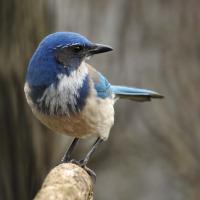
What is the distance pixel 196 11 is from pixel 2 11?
5.47 feet

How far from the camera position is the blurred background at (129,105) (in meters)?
5.20

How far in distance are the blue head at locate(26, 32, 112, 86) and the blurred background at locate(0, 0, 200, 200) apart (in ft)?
4.90

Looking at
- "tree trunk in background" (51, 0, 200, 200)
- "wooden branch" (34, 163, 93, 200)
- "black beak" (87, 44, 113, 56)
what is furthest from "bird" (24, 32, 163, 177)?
"tree trunk in background" (51, 0, 200, 200)

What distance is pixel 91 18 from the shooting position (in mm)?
5270

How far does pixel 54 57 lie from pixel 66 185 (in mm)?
1101

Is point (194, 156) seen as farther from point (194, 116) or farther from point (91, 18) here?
point (91, 18)

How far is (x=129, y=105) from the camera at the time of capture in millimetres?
5508

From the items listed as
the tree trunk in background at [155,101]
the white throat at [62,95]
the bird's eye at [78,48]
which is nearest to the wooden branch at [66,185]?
the white throat at [62,95]

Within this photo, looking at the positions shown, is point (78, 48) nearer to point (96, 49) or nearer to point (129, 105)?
point (96, 49)

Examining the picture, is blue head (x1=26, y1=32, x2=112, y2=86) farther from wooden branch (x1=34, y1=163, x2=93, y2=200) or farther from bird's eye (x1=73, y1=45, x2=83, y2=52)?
wooden branch (x1=34, y1=163, x2=93, y2=200)

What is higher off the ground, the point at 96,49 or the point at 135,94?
the point at 96,49

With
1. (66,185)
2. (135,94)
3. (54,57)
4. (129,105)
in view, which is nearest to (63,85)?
(54,57)

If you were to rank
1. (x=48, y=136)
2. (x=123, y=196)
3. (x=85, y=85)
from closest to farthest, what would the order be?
(x=85, y=85) < (x=48, y=136) < (x=123, y=196)

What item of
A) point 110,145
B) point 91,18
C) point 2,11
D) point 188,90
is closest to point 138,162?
point 110,145
